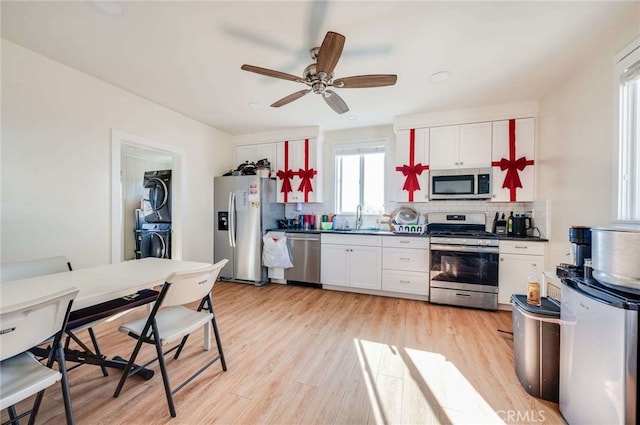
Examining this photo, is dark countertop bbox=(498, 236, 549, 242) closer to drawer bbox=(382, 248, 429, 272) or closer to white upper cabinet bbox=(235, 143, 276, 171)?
drawer bbox=(382, 248, 429, 272)

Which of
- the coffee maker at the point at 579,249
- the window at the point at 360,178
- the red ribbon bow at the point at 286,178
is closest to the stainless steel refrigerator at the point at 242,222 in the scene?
the red ribbon bow at the point at 286,178

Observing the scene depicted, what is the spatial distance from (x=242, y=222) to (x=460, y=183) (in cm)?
326

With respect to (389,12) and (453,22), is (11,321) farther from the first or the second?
(453,22)

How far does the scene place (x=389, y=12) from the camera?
1756mm

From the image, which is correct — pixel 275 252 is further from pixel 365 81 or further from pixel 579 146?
pixel 579 146

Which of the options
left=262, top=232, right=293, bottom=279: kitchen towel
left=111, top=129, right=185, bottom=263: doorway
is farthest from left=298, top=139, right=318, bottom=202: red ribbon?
left=111, top=129, right=185, bottom=263: doorway

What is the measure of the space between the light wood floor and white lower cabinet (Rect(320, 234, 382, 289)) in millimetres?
769

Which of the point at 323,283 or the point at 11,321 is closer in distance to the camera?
the point at 11,321

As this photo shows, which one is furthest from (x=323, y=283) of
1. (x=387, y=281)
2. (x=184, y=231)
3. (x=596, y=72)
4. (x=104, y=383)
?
(x=596, y=72)

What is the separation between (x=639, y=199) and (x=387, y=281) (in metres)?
Result: 2.41

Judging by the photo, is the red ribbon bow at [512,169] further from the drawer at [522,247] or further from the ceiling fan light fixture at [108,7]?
the ceiling fan light fixture at [108,7]

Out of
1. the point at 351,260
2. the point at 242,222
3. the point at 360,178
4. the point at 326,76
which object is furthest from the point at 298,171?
Result: the point at 326,76

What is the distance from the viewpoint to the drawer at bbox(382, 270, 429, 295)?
3.36m

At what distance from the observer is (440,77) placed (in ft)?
8.50
